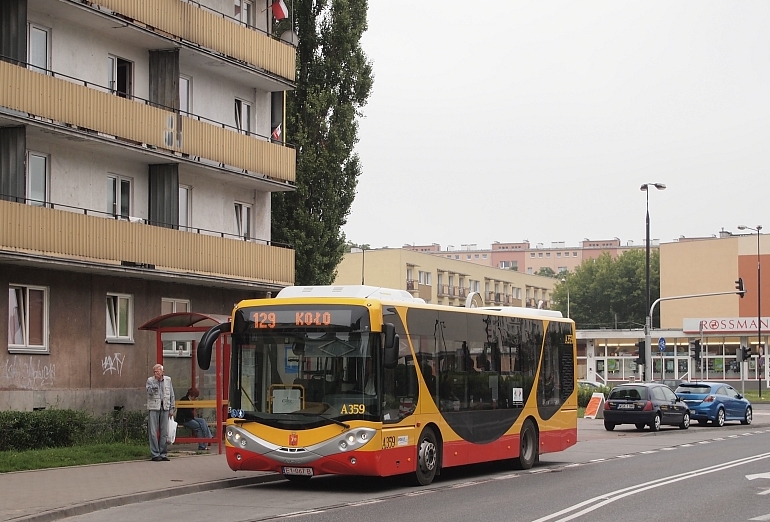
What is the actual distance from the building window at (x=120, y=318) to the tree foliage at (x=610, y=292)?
96.6 m

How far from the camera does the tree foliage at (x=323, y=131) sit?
38.9m

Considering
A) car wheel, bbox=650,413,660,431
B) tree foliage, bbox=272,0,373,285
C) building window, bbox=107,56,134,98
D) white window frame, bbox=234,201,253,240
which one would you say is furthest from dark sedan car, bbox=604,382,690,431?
building window, bbox=107,56,134,98

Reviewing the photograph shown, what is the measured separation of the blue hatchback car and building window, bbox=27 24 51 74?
2536cm

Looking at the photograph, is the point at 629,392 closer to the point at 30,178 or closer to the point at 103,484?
the point at 30,178

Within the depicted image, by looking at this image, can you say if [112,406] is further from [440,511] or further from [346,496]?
[440,511]

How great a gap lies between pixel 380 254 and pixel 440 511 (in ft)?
265

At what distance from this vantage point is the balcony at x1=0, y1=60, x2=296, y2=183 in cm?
2464

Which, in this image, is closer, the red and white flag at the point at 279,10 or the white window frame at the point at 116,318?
the white window frame at the point at 116,318

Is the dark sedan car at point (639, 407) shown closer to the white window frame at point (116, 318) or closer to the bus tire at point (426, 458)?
the white window frame at point (116, 318)

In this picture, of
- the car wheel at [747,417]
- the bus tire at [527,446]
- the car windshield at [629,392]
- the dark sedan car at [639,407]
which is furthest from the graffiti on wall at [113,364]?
the car wheel at [747,417]

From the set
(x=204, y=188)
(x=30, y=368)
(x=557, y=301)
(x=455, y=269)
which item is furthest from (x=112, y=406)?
(x=557, y=301)

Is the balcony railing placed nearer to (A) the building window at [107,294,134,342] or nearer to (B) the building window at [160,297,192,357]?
(A) the building window at [107,294,134,342]

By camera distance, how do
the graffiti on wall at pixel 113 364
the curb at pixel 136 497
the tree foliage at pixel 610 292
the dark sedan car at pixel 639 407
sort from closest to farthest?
the curb at pixel 136 497 → the graffiti on wall at pixel 113 364 → the dark sedan car at pixel 639 407 → the tree foliage at pixel 610 292

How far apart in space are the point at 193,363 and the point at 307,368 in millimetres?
8467
